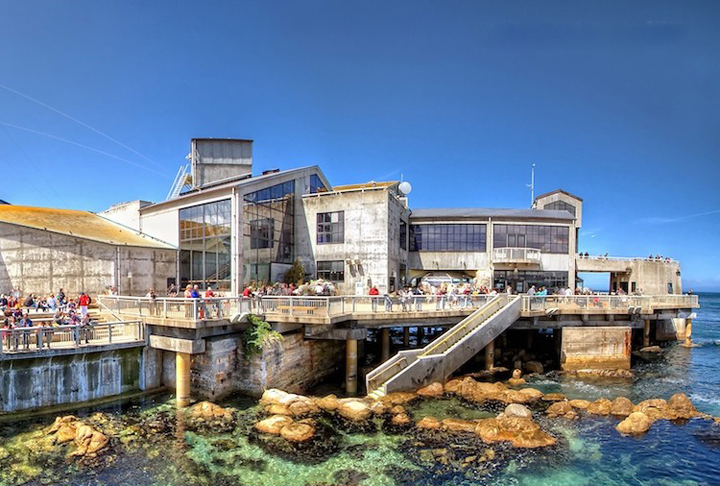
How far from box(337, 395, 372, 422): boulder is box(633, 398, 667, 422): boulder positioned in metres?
11.3

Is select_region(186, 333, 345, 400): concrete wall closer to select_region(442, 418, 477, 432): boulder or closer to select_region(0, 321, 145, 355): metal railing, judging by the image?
select_region(0, 321, 145, 355): metal railing

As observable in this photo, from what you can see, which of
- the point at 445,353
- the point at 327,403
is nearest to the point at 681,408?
the point at 445,353

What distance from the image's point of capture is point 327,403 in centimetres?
1717

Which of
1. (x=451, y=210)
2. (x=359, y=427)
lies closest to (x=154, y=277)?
(x=359, y=427)

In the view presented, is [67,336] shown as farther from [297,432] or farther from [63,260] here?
[297,432]

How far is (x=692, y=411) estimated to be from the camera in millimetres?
16906

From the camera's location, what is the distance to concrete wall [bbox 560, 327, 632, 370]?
24.5m

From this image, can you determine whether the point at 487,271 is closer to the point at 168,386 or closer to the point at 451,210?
the point at 451,210

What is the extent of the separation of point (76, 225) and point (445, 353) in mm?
24398

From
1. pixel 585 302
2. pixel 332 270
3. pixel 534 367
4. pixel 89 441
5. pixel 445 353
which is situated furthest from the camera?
pixel 332 270

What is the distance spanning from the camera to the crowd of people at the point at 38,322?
1478 centimetres

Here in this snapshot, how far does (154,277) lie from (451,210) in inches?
1025

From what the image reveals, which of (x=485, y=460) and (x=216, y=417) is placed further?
(x=216, y=417)

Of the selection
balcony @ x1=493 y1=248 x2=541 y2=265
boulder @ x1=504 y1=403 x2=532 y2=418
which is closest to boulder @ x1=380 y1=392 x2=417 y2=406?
boulder @ x1=504 y1=403 x2=532 y2=418
